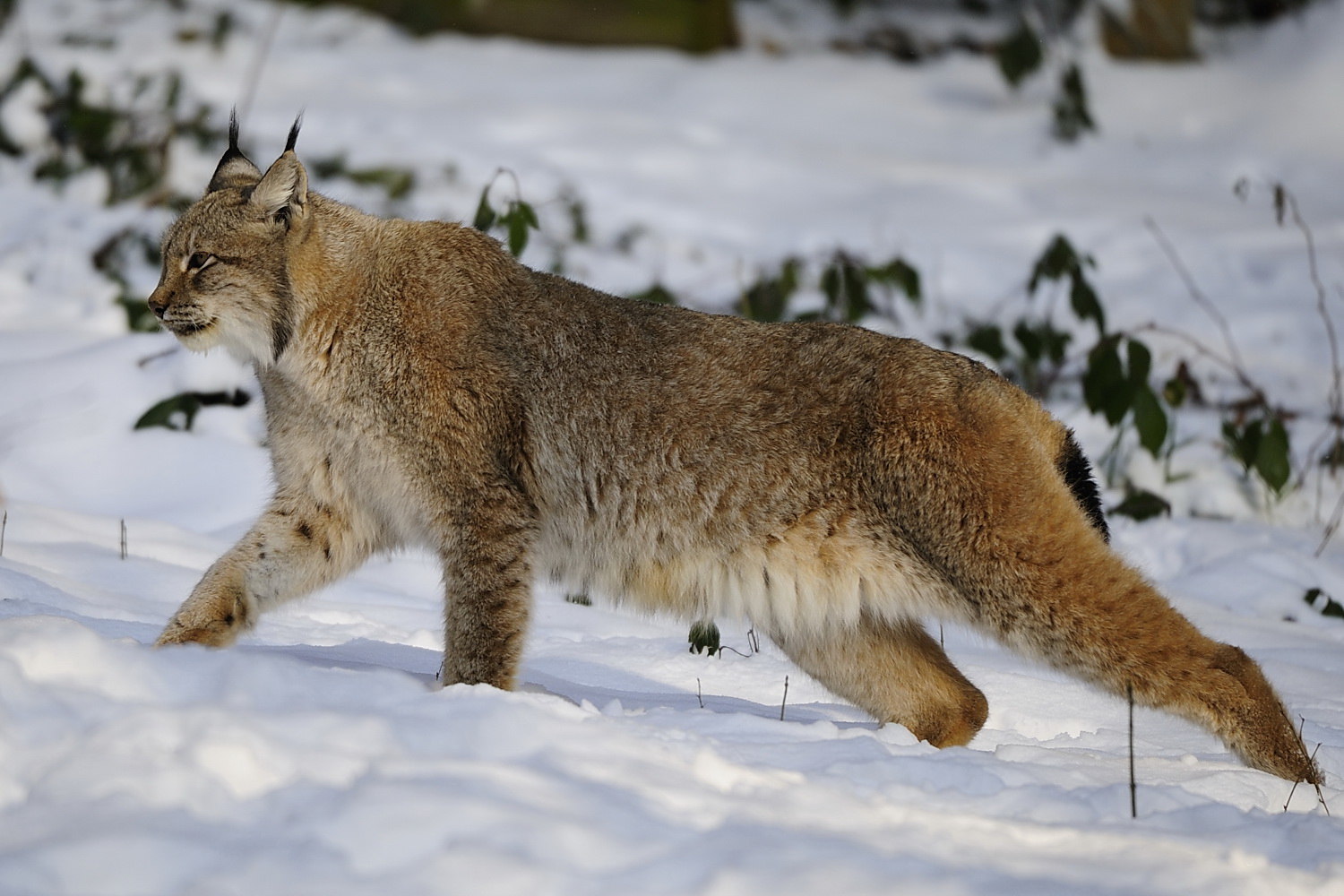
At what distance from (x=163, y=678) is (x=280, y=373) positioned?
1.52 meters

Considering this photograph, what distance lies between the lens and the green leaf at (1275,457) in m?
6.29

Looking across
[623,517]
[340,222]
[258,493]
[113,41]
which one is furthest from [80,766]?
[113,41]

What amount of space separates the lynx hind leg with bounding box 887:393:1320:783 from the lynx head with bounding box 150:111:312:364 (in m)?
1.88

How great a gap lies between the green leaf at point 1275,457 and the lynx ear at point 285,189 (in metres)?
4.20

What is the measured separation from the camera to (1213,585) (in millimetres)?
5996

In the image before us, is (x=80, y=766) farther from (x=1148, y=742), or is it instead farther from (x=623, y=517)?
(x=1148, y=742)

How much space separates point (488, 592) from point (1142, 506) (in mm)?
3563

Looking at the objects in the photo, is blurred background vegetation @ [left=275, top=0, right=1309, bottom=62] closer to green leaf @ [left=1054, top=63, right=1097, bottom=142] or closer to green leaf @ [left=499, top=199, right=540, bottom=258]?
green leaf @ [left=1054, top=63, right=1097, bottom=142]

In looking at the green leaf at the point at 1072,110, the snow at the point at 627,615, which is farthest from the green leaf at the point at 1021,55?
the snow at the point at 627,615

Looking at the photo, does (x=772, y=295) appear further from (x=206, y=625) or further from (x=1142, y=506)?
(x=206, y=625)

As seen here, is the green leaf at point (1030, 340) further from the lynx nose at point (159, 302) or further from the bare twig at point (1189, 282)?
the lynx nose at point (159, 302)

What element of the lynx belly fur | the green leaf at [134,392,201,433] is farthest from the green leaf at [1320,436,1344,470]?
the green leaf at [134,392,201,433]

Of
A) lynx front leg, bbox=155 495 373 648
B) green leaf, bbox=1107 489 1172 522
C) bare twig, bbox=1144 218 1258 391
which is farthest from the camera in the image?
bare twig, bbox=1144 218 1258 391

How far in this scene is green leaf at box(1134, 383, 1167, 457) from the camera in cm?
624
